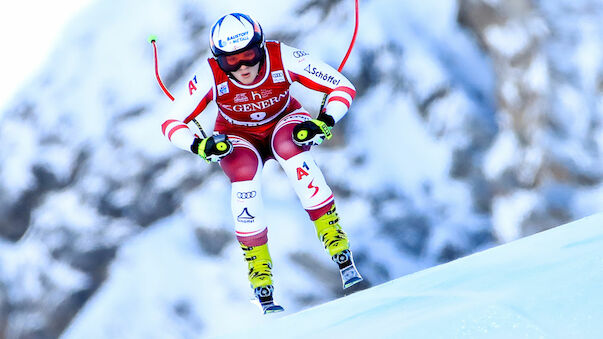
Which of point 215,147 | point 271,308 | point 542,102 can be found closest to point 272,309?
point 271,308

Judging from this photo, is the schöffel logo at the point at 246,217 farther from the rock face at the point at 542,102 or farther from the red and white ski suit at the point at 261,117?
the rock face at the point at 542,102

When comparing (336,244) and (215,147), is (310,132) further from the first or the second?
(336,244)

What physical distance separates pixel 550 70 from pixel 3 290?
362 cm

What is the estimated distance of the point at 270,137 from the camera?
2832 mm

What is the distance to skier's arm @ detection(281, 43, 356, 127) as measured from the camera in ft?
8.95

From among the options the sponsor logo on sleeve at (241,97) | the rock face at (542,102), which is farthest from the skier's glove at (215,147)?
the rock face at (542,102)

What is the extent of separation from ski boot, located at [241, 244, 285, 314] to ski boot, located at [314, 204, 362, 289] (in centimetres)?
28

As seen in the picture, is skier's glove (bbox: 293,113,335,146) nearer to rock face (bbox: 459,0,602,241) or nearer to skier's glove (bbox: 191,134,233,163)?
skier's glove (bbox: 191,134,233,163)

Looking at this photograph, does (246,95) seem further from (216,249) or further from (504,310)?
(504,310)

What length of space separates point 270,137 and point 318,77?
355 mm

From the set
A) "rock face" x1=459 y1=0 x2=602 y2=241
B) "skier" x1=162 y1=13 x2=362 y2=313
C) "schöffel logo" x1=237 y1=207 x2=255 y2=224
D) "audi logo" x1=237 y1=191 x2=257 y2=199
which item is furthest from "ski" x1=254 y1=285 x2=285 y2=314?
"rock face" x1=459 y1=0 x2=602 y2=241

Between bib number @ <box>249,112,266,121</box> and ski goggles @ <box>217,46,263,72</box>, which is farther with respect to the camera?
bib number @ <box>249,112,266,121</box>

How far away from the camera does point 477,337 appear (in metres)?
1.59

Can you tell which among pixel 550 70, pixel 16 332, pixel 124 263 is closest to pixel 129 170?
pixel 124 263
